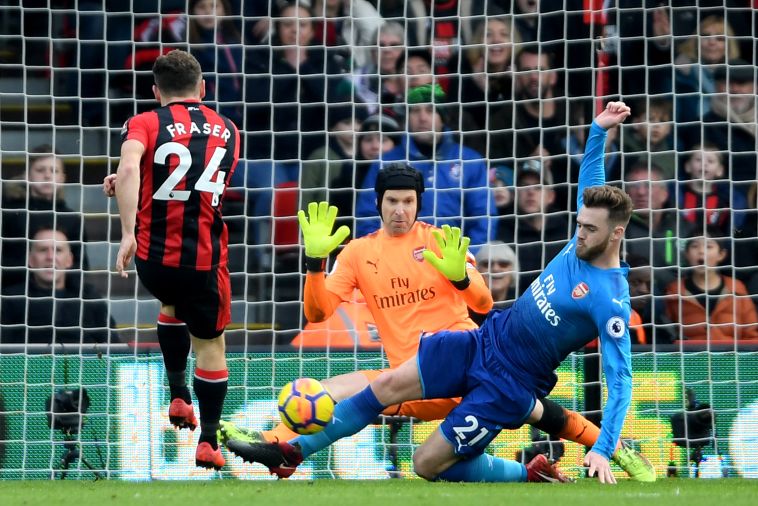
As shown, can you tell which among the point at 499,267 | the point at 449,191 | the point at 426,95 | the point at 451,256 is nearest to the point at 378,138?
the point at 426,95

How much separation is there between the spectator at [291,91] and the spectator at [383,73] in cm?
17

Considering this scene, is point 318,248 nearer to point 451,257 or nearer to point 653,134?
point 451,257

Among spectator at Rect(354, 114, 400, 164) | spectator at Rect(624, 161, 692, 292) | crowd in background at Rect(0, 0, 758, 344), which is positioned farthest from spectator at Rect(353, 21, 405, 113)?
spectator at Rect(624, 161, 692, 292)

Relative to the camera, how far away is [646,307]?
8664 mm

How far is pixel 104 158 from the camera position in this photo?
8828 mm

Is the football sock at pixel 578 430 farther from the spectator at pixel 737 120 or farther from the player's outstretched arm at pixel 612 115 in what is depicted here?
the spectator at pixel 737 120

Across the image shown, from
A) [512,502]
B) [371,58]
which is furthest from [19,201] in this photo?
[512,502]

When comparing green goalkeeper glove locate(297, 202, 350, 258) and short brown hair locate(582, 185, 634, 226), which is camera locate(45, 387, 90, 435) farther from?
short brown hair locate(582, 185, 634, 226)

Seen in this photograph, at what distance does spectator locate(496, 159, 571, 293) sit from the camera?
869cm

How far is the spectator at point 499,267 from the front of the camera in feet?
28.3

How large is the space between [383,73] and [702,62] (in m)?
2.14

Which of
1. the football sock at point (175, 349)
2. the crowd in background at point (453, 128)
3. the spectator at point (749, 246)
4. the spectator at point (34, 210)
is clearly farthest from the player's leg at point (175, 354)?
the spectator at point (749, 246)

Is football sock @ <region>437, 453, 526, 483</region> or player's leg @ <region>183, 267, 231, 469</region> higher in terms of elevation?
player's leg @ <region>183, 267, 231, 469</region>

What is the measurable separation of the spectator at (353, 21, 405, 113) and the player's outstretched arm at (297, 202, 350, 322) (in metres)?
2.23
